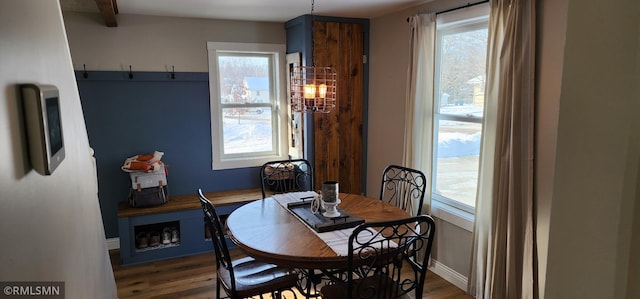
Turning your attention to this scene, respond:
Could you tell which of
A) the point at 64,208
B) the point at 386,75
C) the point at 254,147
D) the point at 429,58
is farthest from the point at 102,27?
the point at 64,208

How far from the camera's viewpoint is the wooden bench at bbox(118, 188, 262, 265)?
362 centimetres

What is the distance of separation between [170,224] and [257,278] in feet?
6.40

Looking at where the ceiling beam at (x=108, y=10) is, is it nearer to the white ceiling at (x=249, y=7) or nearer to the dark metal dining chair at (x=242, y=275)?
the white ceiling at (x=249, y=7)

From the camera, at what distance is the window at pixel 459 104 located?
291 cm

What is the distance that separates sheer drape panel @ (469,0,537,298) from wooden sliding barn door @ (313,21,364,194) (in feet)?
5.51

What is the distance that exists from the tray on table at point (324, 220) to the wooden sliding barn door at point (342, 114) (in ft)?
5.10

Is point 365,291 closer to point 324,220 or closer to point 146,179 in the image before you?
point 324,220

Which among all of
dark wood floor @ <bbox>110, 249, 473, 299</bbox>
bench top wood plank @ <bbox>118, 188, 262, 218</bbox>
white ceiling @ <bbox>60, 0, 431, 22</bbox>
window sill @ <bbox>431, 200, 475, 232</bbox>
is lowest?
dark wood floor @ <bbox>110, 249, 473, 299</bbox>

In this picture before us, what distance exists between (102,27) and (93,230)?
2.81 m

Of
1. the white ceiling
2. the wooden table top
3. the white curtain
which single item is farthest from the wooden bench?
the white ceiling

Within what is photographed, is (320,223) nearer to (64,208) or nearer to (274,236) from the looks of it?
(274,236)

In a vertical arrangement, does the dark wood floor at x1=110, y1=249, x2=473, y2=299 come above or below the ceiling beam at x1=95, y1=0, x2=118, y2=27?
below

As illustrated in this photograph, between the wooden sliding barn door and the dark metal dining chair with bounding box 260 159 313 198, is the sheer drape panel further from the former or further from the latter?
the dark metal dining chair with bounding box 260 159 313 198

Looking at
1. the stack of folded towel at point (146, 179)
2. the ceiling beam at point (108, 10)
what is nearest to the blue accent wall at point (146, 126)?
the stack of folded towel at point (146, 179)
